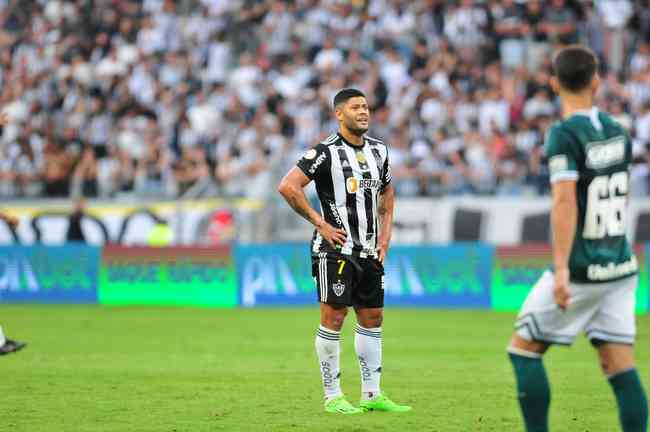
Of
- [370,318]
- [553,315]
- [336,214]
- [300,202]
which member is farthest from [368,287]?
[553,315]

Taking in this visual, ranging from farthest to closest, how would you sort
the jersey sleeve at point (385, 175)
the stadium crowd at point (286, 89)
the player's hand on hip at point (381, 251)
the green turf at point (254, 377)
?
the stadium crowd at point (286, 89) → the jersey sleeve at point (385, 175) → the player's hand on hip at point (381, 251) → the green turf at point (254, 377)

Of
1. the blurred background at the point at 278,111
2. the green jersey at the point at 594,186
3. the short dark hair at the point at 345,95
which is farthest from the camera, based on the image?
the blurred background at the point at 278,111

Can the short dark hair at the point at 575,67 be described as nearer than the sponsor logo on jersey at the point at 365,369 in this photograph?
Yes

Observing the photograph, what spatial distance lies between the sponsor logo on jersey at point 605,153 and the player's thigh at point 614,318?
0.65m

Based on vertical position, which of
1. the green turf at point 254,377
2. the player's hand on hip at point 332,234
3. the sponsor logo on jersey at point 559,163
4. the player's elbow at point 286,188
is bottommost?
the green turf at point 254,377

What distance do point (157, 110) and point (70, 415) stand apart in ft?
57.4

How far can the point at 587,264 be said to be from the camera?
6.25m

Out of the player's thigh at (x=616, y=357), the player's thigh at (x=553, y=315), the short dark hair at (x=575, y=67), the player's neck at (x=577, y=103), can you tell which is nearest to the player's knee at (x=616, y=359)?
the player's thigh at (x=616, y=357)

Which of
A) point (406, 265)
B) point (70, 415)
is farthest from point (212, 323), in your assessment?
point (70, 415)

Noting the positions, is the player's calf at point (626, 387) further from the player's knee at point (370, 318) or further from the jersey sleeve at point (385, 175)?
the jersey sleeve at point (385, 175)

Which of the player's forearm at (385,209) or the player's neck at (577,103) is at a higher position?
the player's neck at (577,103)

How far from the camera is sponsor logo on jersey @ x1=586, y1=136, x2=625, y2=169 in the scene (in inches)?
246

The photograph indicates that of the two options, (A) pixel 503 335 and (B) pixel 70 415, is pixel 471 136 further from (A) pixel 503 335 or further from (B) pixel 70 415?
(B) pixel 70 415

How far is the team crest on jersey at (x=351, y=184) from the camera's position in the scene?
30.2 ft
